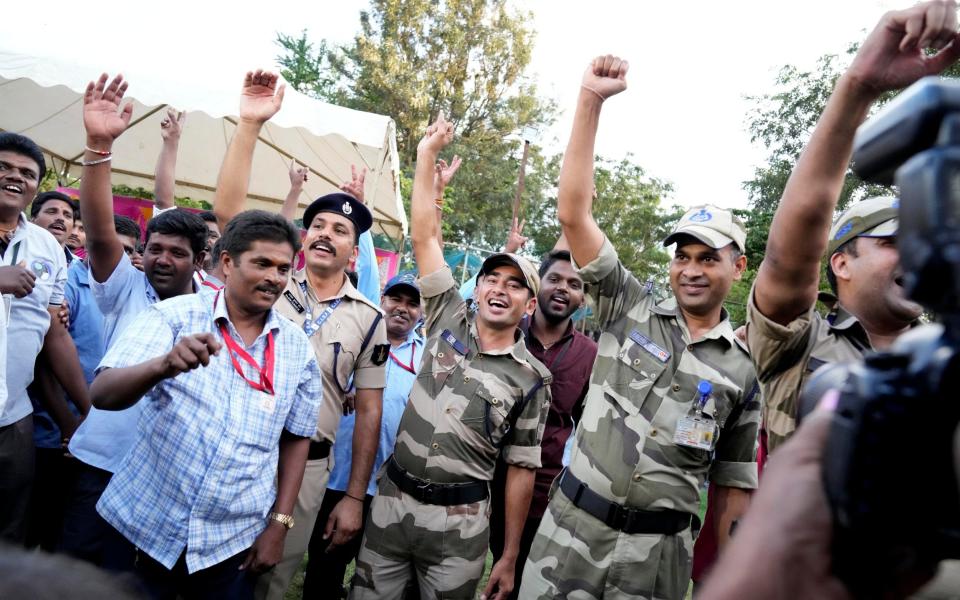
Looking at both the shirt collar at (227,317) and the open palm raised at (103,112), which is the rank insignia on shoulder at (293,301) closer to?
the shirt collar at (227,317)

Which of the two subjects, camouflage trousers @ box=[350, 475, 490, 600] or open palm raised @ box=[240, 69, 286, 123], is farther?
open palm raised @ box=[240, 69, 286, 123]

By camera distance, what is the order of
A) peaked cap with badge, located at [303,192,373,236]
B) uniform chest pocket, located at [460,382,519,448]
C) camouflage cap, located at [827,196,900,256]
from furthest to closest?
peaked cap with badge, located at [303,192,373,236] → uniform chest pocket, located at [460,382,519,448] → camouflage cap, located at [827,196,900,256]

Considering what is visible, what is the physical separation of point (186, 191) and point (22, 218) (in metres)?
11.7

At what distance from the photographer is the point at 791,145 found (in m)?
18.1

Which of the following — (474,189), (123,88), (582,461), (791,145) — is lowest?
(582,461)

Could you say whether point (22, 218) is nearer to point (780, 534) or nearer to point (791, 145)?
point (780, 534)

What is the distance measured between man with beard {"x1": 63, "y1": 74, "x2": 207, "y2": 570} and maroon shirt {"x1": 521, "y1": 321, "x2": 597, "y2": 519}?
2.20 m

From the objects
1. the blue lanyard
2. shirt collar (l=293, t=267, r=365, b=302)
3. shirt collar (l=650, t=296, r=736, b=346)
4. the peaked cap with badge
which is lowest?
the blue lanyard

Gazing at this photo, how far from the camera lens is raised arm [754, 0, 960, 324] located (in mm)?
1373

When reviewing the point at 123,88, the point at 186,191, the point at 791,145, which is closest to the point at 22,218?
the point at 123,88

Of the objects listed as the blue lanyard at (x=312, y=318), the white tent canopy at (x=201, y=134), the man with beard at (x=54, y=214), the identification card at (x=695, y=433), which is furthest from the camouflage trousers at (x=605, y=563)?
the white tent canopy at (x=201, y=134)

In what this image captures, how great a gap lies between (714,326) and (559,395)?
51.8 inches

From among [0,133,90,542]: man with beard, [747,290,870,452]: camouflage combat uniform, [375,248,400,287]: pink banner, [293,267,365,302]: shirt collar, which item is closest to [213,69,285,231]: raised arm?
[293,267,365,302]: shirt collar

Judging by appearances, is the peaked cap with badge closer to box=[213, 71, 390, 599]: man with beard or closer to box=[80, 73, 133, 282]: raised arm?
box=[213, 71, 390, 599]: man with beard
